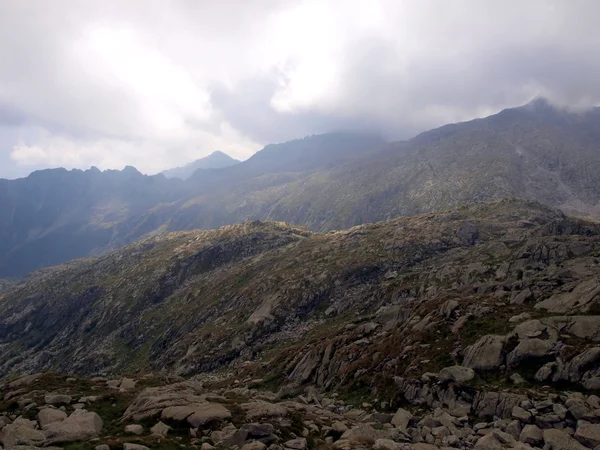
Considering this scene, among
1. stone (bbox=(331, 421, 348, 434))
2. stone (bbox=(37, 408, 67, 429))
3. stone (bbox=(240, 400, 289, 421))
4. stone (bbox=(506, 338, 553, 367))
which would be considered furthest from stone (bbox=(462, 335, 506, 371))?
stone (bbox=(37, 408, 67, 429))

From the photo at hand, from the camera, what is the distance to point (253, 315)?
92312 millimetres

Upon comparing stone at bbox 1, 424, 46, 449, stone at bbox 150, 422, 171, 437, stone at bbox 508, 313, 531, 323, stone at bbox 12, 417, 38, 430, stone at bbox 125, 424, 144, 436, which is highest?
stone at bbox 1, 424, 46, 449

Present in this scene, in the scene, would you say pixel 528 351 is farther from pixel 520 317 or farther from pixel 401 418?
pixel 401 418

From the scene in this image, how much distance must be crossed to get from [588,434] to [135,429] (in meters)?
28.1

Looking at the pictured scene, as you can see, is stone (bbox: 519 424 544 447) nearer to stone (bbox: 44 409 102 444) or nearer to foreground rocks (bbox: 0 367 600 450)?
foreground rocks (bbox: 0 367 600 450)

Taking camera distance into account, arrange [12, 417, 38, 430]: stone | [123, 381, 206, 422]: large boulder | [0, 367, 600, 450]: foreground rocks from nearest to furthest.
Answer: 1. [0, 367, 600, 450]: foreground rocks
2. [12, 417, 38, 430]: stone
3. [123, 381, 206, 422]: large boulder

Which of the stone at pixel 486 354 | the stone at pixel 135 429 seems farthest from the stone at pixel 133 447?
the stone at pixel 486 354

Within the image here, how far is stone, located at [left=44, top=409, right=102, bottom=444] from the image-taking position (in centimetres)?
2328

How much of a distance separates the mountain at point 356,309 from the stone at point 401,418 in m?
5.78

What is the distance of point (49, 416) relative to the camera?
27.2 meters

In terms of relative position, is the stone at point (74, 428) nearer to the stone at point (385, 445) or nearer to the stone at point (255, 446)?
the stone at point (255, 446)

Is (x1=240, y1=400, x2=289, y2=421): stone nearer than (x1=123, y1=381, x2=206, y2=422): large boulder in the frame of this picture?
Yes

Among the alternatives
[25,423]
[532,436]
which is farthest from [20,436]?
[532,436]

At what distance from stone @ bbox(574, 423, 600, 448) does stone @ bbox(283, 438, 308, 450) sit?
51.6ft
